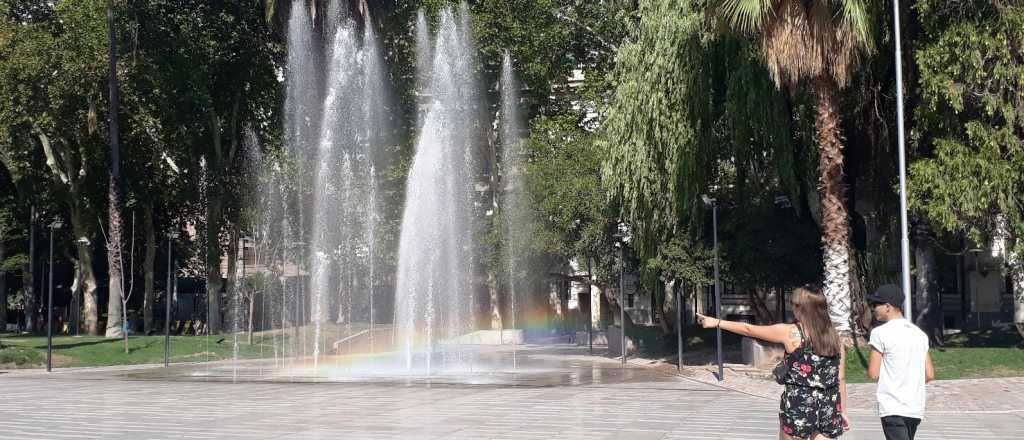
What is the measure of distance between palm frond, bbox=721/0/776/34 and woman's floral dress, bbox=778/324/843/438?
1724cm

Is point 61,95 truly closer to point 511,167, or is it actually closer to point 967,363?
point 511,167

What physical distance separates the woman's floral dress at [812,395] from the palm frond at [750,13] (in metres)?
17.2

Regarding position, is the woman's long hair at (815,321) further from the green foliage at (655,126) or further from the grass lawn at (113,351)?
the grass lawn at (113,351)

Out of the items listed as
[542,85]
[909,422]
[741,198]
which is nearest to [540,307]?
[542,85]

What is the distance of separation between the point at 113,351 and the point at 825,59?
27.9 metres

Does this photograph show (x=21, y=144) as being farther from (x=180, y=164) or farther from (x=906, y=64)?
(x=906, y=64)

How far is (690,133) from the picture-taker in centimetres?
3042

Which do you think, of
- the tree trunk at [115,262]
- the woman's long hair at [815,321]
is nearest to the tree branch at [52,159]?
the tree trunk at [115,262]

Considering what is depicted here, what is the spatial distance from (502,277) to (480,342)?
330 cm

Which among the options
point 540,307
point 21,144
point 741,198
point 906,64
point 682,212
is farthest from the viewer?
point 540,307

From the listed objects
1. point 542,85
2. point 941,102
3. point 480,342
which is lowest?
point 480,342

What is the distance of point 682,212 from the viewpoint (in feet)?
102

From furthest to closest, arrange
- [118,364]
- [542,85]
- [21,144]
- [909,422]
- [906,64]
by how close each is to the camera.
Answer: [542,85] < [21,144] < [118,364] < [906,64] < [909,422]

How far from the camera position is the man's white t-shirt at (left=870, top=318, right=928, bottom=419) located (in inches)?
316
